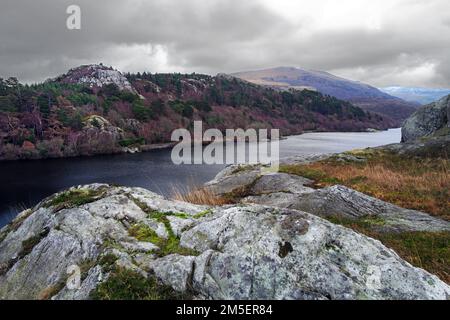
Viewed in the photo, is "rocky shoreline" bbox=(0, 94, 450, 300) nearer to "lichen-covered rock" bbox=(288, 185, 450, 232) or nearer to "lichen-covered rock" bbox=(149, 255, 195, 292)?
"lichen-covered rock" bbox=(149, 255, 195, 292)

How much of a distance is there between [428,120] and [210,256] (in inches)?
1149

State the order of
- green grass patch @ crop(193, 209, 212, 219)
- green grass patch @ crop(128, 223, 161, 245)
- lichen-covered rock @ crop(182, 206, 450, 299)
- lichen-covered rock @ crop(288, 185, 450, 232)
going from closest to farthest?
lichen-covered rock @ crop(182, 206, 450, 299), green grass patch @ crop(128, 223, 161, 245), green grass patch @ crop(193, 209, 212, 219), lichen-covered rock @ crop(288, 185, 450, 232)

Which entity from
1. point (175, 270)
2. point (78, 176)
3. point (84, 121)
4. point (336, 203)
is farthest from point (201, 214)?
point (84, 121)

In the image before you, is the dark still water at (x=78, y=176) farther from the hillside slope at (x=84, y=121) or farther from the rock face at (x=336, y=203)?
the rock face at (x=336, y=203)

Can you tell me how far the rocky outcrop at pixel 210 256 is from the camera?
4453mm

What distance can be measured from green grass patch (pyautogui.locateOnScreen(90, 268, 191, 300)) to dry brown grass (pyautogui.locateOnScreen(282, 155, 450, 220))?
845 cm

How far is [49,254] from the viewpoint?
19.3 ft

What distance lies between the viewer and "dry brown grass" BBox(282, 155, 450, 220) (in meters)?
10.6

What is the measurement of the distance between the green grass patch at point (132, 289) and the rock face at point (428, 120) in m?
26.7

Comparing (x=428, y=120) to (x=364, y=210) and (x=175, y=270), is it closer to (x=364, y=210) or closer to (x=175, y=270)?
(x=364, y=210)

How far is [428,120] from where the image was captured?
27750 millimetres

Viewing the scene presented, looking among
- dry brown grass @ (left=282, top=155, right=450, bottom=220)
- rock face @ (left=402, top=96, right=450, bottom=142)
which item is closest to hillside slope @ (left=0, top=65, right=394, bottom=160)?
rock face @ (left=402, top=96, right=450, bottom=142)

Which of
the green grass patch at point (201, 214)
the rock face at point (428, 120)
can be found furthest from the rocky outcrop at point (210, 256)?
the rock face at point (428, 120)
